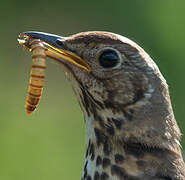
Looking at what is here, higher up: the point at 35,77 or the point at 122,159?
the point at 35,77

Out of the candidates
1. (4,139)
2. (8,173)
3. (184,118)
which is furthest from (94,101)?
(184,118)

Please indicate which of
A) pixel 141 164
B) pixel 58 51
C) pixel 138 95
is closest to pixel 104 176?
pixel 141 164

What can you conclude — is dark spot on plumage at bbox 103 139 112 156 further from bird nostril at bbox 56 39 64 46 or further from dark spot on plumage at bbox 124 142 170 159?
bird nostril at bbox 56 39 64 46

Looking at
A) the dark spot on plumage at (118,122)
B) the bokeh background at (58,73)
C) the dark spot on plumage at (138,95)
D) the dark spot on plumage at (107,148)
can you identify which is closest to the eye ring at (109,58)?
the dark spot on plumage at (138,95)

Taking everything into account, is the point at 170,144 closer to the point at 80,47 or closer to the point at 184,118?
the point at 80,47

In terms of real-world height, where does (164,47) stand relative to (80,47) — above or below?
above

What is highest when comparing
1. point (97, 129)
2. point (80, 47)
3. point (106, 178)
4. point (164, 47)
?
point (164, 47)

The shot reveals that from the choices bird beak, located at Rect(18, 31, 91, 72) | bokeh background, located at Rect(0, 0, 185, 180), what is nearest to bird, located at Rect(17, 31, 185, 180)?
bird beak, located at Rect(18, 31, 91, 72)

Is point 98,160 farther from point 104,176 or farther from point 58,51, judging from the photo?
point 58,51
